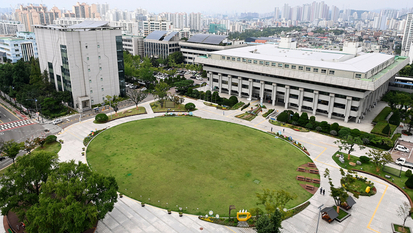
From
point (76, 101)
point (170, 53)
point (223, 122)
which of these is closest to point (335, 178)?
point (223, 122)

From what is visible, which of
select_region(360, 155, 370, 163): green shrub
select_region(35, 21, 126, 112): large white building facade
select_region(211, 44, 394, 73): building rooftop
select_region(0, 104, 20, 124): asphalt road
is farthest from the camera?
select_region(35, 21, 126, 112): large white building facade

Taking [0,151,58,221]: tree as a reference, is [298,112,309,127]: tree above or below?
below

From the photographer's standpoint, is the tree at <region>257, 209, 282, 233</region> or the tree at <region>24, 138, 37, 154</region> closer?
the tree at <region>257, 209, 282, 233</region>

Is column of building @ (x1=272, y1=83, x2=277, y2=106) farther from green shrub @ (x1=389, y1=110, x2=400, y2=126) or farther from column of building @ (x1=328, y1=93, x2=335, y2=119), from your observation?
green shrub @ (x1=389, y1=110, x2=400, y2=126)

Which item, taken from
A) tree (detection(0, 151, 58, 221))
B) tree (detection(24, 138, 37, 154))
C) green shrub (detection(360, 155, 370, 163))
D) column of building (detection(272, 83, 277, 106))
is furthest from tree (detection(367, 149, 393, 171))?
tree (detection(24, 138, 37, 154))

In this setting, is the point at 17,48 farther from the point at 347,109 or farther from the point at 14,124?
the point at 347,109

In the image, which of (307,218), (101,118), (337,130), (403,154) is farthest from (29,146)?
(403,154)
